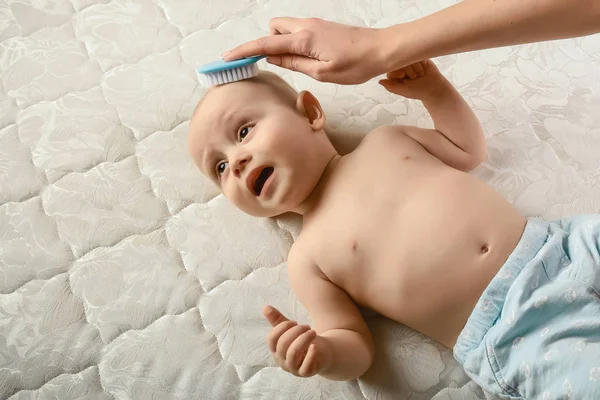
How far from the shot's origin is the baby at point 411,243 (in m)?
0.83

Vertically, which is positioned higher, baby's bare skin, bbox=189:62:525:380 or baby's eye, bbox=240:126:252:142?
baby's eye, bbox=240:126:252:142

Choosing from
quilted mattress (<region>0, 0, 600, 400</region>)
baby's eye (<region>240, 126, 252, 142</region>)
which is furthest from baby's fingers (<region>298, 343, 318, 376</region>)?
baby's eye (<region>240, 126, 252, 142</region>)

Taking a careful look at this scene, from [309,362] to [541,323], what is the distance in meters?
0.34

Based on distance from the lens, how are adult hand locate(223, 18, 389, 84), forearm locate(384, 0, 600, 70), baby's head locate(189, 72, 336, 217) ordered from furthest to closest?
baby's head locate(189, 72, 336, 217) < adult hand locate(223, 18, 389, 84) < forearm locate(384, 0, 600, 70)

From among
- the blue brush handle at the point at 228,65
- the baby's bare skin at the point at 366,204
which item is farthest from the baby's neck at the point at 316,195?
the blue brush handle at the point at 228,65

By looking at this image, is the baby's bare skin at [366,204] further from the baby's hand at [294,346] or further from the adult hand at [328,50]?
the adult hand at [328,50]

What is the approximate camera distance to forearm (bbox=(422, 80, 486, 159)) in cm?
104

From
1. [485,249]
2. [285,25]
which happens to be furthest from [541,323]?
[285,25]

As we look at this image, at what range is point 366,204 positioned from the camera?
97 cm

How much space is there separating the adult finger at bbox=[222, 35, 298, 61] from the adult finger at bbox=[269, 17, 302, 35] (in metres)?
0.02

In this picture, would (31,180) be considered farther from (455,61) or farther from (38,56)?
(455,61)

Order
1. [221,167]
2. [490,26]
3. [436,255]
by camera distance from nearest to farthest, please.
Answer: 1. [490,26]
2. [436,255]
3. [221,167]

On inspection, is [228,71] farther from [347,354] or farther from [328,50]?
[347,354]

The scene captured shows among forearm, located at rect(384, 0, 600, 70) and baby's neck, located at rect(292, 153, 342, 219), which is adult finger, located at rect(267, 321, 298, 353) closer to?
baby's neck, located at rect(292, 153, 342, 219)
